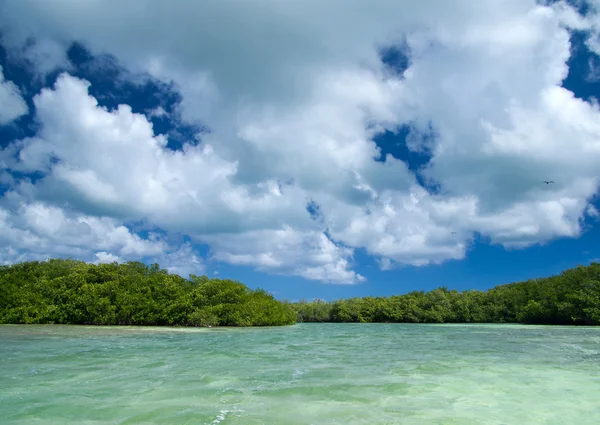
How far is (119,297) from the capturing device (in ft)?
154

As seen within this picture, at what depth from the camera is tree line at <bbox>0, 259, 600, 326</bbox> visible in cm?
4475

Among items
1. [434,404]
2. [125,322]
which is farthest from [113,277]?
[434,404]

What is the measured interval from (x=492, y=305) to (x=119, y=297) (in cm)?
6455

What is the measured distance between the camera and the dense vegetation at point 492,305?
189ft

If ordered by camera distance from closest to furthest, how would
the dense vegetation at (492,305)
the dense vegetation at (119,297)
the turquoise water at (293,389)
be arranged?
the turquoise water at (293,389), the dense vegetation at (119,297), the dense vegetation at (492,305)

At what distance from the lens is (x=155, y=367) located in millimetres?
15078

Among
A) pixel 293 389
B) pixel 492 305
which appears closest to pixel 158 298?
pixel 293 389

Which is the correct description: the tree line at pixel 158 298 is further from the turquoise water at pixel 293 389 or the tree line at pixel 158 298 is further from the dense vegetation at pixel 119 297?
the turquoise water at pixel 293 389

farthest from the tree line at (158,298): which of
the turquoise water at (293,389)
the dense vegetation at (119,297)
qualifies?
the turquoise water at (293,389)

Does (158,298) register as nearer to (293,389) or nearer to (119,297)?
(119,297)

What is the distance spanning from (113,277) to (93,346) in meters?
30.8

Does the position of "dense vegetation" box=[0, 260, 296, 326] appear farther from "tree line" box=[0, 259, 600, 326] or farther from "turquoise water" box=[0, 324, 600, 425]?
"turquoise water" box=[0, 324, 600, 425]

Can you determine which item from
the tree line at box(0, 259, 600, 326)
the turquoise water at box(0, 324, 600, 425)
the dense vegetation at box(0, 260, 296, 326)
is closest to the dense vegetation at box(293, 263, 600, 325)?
the tree line at box(0, 259, 600, 326)

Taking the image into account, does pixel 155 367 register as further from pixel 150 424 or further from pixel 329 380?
pixel 150 424
